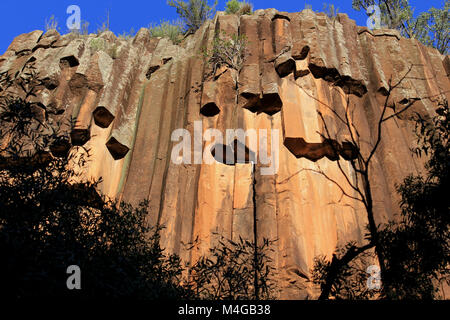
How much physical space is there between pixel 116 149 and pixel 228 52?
5617 mm

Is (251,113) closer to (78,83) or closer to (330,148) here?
(330,148)

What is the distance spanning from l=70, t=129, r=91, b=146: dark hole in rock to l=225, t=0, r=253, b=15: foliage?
1012 centimetres

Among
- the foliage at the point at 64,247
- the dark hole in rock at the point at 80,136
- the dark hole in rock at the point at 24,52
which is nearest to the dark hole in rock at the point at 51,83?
the dark hole in rock at the point at 80,136

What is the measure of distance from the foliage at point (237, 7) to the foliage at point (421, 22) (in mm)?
7885

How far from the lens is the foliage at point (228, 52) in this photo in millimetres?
16250

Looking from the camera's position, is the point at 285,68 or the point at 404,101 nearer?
the point at 285,68

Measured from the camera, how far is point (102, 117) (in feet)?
50.2

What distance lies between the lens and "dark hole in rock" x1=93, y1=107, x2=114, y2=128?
1521 centimetres

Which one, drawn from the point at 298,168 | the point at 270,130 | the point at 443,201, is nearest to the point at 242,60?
the point at 270,130

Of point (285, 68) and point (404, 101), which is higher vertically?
point (285, 68)

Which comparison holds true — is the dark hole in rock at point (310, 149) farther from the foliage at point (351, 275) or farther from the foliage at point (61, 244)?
the foliage at point (61, 244)

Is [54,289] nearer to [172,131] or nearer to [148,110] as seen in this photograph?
[172,131]

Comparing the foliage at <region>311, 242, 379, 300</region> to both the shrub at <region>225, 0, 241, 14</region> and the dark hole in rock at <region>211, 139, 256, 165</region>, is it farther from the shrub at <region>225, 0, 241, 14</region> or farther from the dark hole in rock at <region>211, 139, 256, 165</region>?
the shrub at <region>225, 0, 241, 14</region>

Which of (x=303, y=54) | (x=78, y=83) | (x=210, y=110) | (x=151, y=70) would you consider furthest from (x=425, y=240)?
(x=78, y=83)
